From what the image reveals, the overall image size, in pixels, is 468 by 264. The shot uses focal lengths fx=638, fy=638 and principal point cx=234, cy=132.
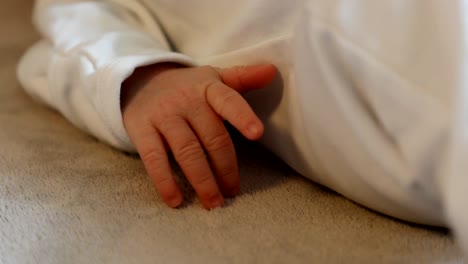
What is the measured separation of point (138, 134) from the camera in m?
0.59

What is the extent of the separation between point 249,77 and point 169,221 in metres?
0.15

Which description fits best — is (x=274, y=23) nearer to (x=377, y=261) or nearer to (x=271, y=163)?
(x=271, y=163)

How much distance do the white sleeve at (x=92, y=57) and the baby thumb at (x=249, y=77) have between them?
0.07 m

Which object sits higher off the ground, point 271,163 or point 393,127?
point 393,127

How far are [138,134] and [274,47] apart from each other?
15cm

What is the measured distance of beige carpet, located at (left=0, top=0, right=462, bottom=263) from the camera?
19.0 inches

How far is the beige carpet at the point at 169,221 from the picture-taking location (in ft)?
1.58

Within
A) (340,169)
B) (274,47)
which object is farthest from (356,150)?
(274,47)

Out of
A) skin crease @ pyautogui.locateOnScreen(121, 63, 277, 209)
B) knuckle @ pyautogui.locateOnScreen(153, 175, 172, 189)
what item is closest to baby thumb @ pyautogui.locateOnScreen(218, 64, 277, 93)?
skin crease @ pyautogui.locateOnScreen(121, 63, 277, 209)

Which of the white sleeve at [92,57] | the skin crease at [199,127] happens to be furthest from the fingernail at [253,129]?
the white sleeve at [92,57]

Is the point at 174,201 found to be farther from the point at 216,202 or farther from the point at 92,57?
the point at 92,57

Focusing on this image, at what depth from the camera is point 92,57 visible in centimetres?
66

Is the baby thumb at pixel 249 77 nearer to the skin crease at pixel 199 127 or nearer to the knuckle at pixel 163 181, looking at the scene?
the skin crease at pixel 199 127

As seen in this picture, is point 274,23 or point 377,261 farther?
point 274,23
